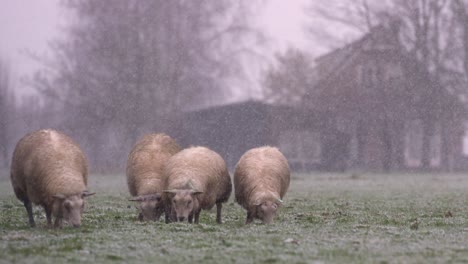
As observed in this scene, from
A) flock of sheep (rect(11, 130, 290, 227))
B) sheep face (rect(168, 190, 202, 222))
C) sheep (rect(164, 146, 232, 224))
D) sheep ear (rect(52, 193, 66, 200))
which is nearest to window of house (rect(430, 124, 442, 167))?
flock of sheep (rect(11, 130, 290, 227))

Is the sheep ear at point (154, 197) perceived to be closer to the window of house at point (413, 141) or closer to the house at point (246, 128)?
the house at point (246, 128)

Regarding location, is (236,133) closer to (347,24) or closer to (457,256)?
(347,24)

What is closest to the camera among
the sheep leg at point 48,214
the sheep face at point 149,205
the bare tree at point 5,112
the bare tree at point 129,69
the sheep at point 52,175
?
the sheep at point 52,175

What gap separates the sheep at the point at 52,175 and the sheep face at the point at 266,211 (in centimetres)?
325

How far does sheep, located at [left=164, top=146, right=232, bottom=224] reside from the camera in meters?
14.5

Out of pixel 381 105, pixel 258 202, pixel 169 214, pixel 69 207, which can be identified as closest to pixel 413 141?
pixel 381 105

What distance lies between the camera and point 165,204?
15.2 meters

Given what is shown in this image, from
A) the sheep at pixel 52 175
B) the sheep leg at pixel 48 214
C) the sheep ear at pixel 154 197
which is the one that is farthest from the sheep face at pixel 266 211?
the sheep leg at pixel 48 214

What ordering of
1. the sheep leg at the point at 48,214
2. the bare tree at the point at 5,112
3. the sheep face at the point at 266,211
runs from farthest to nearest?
the bare tree at the point at 5,112
the sheep face at the point at 266,211
the sheep leg at the point at 48,214

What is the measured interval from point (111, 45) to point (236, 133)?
11.7 m

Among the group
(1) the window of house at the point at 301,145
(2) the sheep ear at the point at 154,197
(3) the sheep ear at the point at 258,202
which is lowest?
(3) the sheep ear at the point at 258,202

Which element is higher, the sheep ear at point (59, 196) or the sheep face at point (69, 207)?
the sheep ear at point (59, 196)

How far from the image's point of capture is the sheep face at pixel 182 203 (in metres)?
14.5

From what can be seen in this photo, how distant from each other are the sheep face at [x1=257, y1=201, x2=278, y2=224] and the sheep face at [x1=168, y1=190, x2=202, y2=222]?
1.26m
